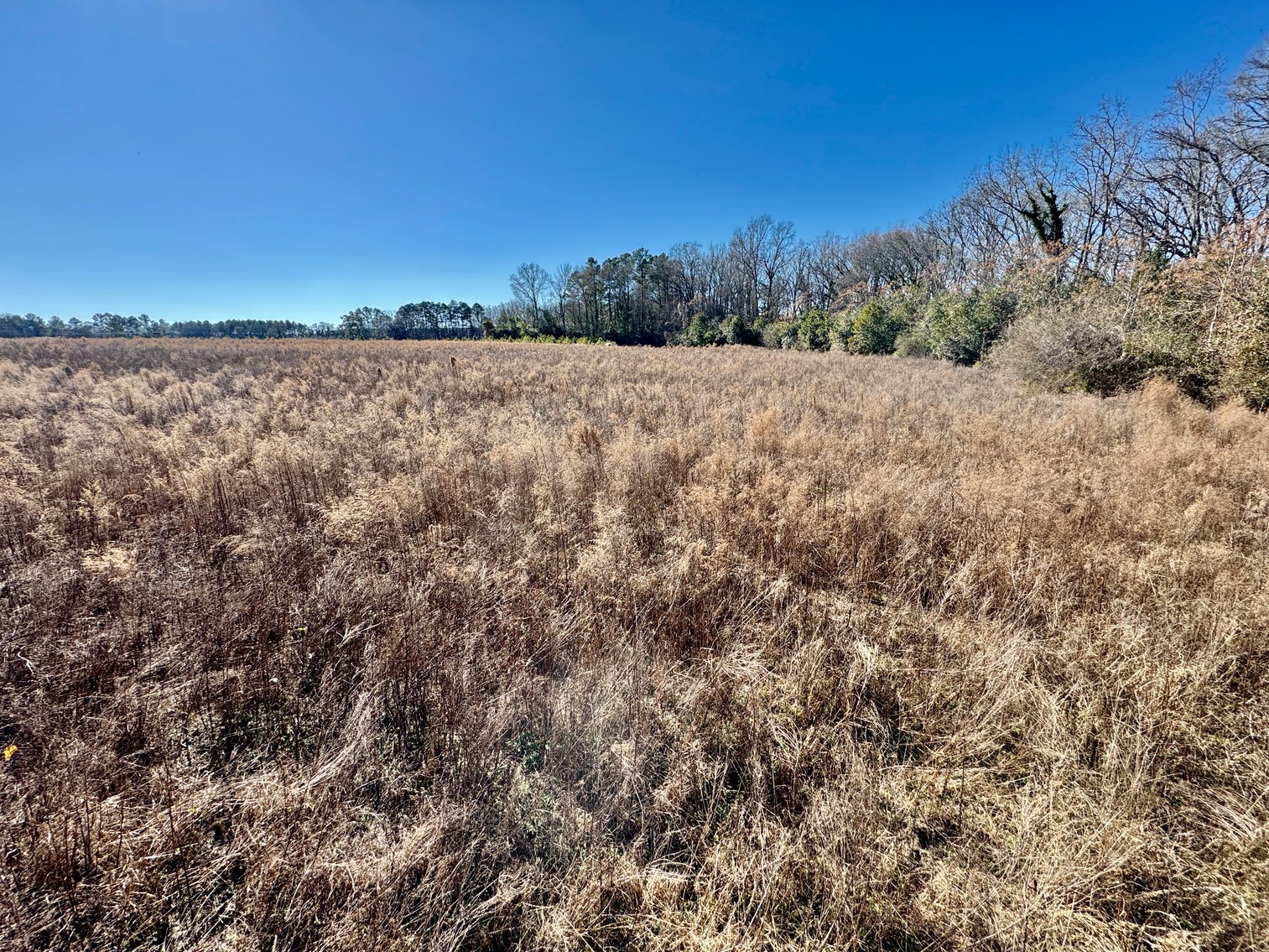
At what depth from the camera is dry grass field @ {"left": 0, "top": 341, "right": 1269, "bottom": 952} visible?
127cm

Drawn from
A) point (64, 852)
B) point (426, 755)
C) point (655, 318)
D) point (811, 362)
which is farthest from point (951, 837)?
point (655, 318)

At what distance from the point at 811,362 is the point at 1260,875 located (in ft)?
50.4

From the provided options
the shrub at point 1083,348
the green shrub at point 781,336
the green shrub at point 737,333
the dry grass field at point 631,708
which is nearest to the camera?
the dry grass field at point 631,708

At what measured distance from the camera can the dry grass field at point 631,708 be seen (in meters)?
1.27

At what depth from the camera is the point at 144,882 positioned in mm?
1235

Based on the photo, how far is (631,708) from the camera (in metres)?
1.91

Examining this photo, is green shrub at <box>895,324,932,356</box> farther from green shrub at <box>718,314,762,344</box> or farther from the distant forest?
green shrub at <box>718,314,762,344</box>

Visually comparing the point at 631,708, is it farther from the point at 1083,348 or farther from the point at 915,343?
the point at 915,343

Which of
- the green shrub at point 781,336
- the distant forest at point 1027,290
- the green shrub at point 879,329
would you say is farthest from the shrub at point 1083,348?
the green shrub at point 781,336

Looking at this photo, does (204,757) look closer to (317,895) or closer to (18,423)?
(317,895)

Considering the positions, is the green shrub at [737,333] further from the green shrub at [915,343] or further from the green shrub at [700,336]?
the green shrub at [915,343]

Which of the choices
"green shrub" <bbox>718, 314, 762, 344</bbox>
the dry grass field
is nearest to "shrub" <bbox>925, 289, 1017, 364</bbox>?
"green shrub" <bbox>718, 314, 762, 344</bbox>

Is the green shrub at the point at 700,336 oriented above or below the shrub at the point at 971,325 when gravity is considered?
above

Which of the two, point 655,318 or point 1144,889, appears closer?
point 1144,889
